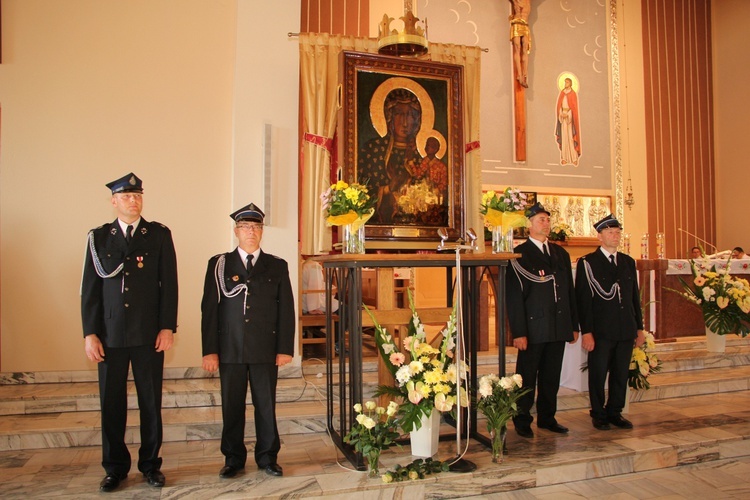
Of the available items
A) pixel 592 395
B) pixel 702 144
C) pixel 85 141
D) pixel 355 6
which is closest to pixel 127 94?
pixel 85 141

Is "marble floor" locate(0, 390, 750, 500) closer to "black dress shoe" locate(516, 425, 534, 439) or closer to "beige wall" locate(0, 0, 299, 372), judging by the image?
"black dress shoe" locate(516, 425, 534, 439)

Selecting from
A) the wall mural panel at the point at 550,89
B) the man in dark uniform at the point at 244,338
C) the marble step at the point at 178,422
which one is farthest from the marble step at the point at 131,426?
the wall mural panel at the point at 550,89

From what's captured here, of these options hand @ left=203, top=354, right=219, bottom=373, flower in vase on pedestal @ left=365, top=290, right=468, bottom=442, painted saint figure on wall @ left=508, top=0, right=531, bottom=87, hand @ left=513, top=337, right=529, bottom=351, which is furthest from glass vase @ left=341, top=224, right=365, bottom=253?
painted saint figure on wall @ left=508, top=0, right=531, bottom=87

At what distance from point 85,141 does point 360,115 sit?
2.40 meters

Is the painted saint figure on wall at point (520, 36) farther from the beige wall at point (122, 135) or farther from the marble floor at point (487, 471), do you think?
the marble floor at point (487, 471)

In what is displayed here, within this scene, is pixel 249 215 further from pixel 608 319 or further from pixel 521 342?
pixel 608 319

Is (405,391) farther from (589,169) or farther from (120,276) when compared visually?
(589,169)

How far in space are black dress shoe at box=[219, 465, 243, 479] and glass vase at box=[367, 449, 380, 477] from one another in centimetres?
76

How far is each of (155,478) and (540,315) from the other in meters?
2.64

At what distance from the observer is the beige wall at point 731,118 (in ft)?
32.3

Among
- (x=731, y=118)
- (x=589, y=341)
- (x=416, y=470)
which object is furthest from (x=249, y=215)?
(x=731, y=118)

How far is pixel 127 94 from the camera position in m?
5.34

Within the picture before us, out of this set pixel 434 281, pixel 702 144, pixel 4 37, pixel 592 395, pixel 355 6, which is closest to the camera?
pixel 592 395

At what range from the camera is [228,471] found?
343 cm
